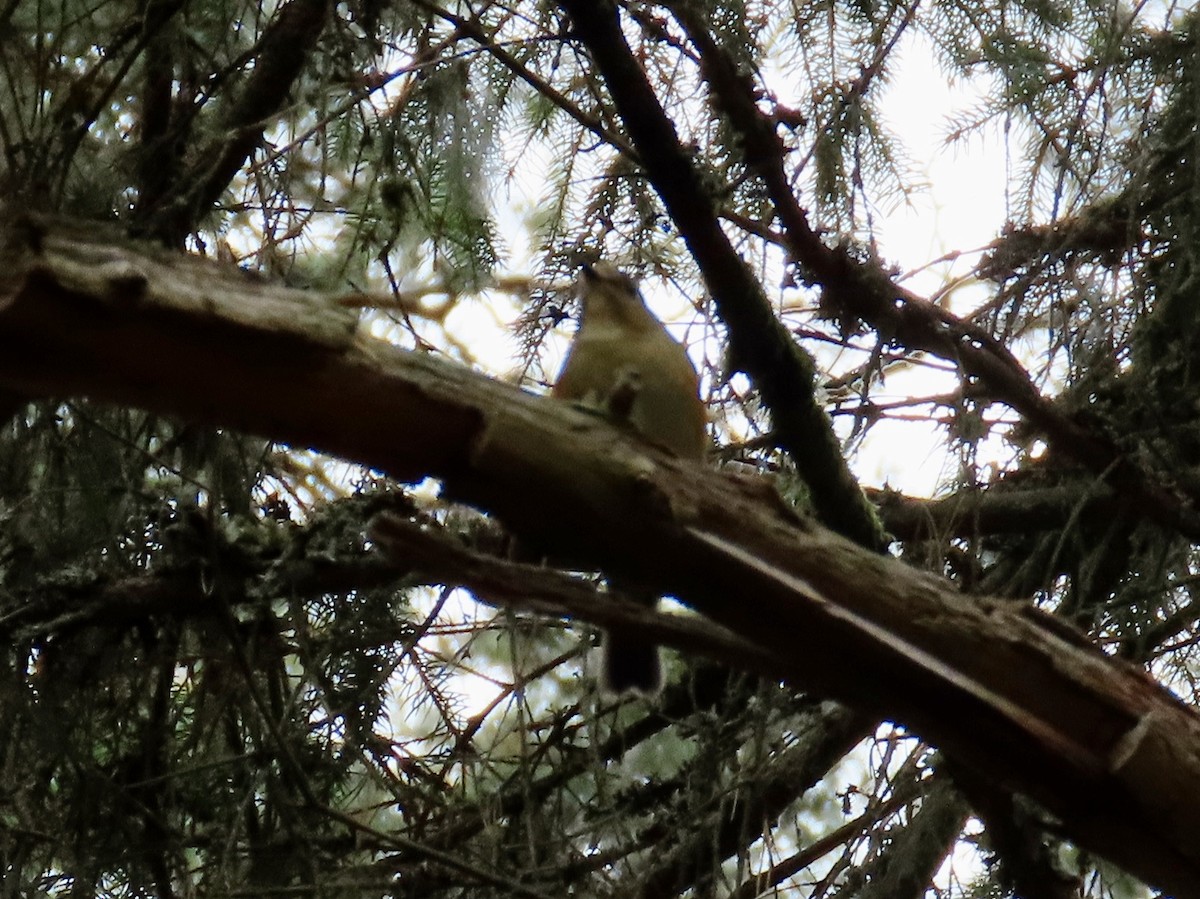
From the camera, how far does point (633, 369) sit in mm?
3279

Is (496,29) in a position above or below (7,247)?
above

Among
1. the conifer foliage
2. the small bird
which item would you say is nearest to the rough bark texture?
the conifer foliage

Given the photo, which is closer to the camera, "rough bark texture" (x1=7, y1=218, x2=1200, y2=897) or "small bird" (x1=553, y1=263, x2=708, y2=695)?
"rough bark texture" (x1=7, y1=218, x2=1200, y2=897)

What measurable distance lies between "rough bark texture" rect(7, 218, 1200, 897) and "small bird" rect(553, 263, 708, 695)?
1.41 metres

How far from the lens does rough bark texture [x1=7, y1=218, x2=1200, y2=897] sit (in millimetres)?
1417

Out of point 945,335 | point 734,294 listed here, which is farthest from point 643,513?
point 945,335

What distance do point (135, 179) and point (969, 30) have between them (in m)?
2.11

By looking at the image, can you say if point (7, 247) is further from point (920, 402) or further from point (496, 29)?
point (920, 402)

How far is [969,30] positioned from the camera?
3492mm

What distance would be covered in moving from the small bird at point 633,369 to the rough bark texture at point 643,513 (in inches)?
55.4

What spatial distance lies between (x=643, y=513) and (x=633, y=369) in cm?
161

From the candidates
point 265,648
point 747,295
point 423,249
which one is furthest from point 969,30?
point 265,648

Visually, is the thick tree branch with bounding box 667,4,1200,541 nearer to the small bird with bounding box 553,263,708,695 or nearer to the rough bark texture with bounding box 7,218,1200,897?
the small bird with bounding box 553,263,708,695

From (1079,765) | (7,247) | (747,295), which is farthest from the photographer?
(747,295)
